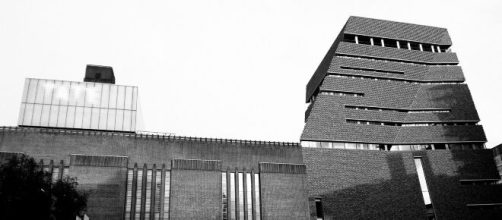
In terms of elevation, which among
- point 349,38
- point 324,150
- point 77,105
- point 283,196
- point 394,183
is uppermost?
point 349,38

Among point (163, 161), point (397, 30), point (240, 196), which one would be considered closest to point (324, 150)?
point (240, 196)

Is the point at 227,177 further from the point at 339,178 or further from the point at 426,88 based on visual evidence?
the point at 426,88

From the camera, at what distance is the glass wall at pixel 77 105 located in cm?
5259

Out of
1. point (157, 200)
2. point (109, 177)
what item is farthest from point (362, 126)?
point (109, 177)

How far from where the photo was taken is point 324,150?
56469mm

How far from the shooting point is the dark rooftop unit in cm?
5834

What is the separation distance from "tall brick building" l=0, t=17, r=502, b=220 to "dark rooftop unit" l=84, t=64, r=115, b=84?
13cm

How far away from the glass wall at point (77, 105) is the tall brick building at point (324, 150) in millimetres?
130

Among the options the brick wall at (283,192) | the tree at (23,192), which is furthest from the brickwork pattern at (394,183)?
the tree at (23,192)

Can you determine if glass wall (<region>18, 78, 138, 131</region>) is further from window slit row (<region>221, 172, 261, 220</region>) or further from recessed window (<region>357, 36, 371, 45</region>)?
recessed window (<region>357, 36, 371, 45</region>)

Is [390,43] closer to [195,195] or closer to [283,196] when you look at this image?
[283,196]

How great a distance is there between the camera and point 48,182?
112ft

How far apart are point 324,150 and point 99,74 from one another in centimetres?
3151

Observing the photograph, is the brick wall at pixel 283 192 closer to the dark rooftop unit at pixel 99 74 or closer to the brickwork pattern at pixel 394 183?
the brickwork pattern at pixel 394 183
